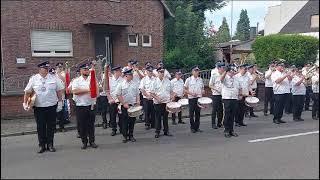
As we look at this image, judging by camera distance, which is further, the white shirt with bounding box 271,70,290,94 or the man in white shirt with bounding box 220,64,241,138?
the white shirt with bounding box 271,70,290,94

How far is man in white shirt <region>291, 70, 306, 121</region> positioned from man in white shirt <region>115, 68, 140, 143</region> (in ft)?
19.3

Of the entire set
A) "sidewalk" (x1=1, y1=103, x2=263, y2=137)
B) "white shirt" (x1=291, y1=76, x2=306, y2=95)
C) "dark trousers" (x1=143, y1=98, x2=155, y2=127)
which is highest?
"white shirt" (x1=291, y1=76, x2=306, y2=95)

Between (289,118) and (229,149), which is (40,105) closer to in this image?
(229,149)

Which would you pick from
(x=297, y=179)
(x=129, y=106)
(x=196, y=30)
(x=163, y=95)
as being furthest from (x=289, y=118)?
(x=196, y=30)

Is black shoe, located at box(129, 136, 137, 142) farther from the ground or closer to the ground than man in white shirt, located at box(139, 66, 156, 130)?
closer to the ground

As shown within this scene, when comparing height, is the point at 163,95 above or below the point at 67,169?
above

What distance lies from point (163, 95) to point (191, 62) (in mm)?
13541

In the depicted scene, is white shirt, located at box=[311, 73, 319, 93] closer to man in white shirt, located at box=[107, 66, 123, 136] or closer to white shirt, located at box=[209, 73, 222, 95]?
white shirt, located at box=[209, 73, 222, 95]

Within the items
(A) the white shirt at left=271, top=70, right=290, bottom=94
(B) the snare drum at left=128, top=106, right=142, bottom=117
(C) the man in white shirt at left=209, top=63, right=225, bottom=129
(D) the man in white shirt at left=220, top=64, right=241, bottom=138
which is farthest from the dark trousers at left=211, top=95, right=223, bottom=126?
(B) the snare drum at left=128, top=106, right=142, bottom=117

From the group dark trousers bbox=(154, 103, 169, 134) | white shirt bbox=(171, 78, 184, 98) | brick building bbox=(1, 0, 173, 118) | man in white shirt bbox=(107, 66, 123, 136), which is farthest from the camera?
brick building bbox=(1, 0, 173, 118)

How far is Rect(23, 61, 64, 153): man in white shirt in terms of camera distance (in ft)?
28.8

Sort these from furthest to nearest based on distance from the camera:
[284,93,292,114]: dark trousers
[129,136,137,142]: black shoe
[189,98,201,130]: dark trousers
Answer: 1. [284,93,292,114]: dark trousers
2. [189,98,201,130]: dark trousers
3. [129,136,137,142]: black shoe

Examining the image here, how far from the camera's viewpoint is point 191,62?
23.9 meters

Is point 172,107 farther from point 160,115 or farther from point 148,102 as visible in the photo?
point 148,102
